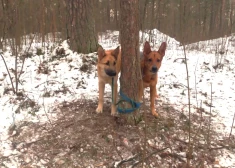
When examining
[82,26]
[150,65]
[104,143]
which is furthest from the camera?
[82,26]

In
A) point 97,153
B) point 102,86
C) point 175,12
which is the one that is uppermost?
point 175,12

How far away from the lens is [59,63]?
597cm

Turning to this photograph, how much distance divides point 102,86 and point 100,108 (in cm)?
38

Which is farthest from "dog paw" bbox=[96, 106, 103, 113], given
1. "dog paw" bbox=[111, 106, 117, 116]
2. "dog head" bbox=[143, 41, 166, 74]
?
"dog head" bbox=[143, 41, 166, 74]

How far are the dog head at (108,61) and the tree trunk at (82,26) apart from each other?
2387 millimetres

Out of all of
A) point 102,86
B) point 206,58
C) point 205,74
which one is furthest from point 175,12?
point 102,86

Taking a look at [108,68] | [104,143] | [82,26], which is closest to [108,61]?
[108,68]

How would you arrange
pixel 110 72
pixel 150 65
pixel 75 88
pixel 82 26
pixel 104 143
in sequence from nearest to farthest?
pixel 104 143, pixel 110 72, pixel 150 65, pixel 75 88, pixel 82 26

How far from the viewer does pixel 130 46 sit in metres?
3.20

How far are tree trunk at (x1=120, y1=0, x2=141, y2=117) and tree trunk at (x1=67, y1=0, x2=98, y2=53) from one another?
2975 millimetres

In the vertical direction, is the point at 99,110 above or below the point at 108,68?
below

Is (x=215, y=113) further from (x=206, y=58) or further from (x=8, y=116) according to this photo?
→ (x=206, y=58)

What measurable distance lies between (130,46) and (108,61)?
658 mm

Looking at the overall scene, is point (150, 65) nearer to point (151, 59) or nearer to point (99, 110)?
point (151, 59)
